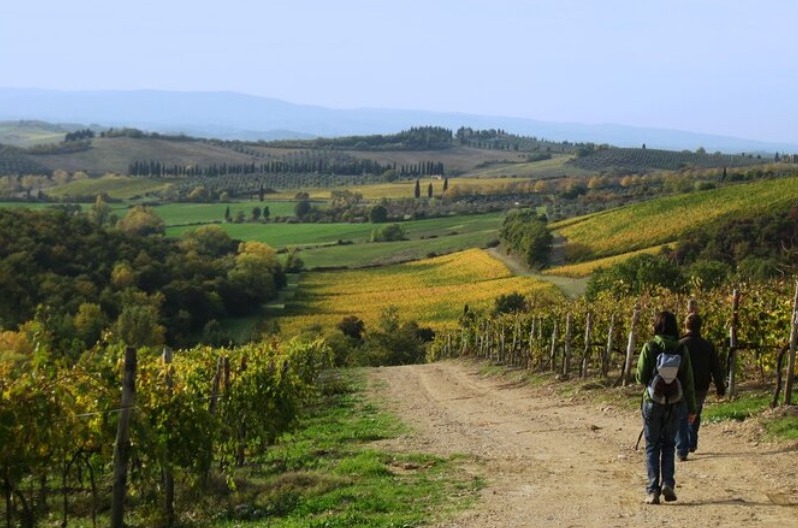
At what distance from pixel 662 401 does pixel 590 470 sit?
8.52 feet

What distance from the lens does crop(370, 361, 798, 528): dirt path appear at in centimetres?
1070

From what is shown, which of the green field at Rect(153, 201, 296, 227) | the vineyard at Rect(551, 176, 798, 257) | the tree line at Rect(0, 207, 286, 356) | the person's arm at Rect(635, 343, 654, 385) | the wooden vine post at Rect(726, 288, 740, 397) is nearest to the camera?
the person's arm at Rect(635, 343, 654, 385)

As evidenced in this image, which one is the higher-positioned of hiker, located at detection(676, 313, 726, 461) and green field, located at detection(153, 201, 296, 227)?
hiker, located at detection(676, 313, 726, 461)

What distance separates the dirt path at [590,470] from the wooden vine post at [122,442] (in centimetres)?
369

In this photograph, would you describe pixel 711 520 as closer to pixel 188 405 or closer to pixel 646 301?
pixel 188 405

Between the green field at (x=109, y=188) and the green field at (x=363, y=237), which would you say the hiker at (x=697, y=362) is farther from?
the green field at (x=109, y=188)

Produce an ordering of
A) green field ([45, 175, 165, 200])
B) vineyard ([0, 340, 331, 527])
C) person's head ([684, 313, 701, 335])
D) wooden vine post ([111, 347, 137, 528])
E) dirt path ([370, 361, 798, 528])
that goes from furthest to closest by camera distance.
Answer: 1. green field ([45, 175, 165, 200])
2. person's head ([684, 313, 701, 335])
3. vineyard ([0, 340, 331, 527])
4. wooden vine post ([111, 347, 137, 528])
5. dirt path ([370, 361, 798, 528])

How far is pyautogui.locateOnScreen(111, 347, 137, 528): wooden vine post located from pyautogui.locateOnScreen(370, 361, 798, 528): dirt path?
3.69 m

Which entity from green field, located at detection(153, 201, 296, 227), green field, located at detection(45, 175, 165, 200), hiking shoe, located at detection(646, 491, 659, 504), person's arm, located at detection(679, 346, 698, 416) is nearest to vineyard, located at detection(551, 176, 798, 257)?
green field, located at detection(153, 201, 296, 227)

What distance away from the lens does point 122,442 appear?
11805 mm

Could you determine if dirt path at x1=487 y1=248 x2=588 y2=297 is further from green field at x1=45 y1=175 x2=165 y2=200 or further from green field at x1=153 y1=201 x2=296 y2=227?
green field at x1=45 y1=175 x2=165 y2=200

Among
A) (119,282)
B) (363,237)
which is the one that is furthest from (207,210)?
(119,282)

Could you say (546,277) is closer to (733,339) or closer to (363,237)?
(363,237)

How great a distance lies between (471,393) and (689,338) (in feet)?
55.0
